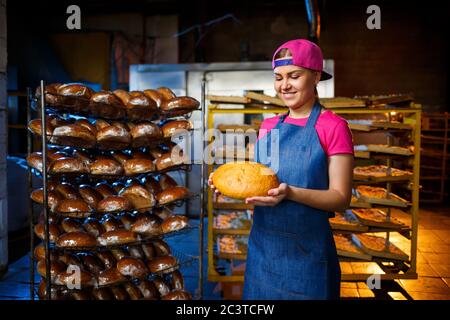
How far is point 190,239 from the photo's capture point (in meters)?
4.74

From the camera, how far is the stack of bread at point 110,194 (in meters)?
2.25

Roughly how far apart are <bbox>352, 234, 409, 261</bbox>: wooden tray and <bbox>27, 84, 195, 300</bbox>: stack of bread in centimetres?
173

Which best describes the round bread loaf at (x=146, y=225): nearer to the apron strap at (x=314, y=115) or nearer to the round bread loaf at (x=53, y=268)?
the round bread loaf at (x=53, y=268)

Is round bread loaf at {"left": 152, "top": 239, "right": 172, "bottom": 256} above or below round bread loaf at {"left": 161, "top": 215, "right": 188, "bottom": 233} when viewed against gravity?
below

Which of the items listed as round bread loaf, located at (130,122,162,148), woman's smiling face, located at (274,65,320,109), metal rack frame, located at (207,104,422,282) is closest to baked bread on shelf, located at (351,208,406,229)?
metal rack frame, located at (207,104,422,282)

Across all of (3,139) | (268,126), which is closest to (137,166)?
(268,126)

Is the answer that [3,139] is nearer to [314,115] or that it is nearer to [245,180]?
[245,180]

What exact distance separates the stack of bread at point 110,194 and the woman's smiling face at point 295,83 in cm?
122

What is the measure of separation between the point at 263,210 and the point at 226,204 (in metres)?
1.63

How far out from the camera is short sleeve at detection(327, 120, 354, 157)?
4.29 ft

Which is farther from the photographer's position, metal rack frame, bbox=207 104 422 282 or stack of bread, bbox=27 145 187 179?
metal rack frame, bbox=207 104 422 282

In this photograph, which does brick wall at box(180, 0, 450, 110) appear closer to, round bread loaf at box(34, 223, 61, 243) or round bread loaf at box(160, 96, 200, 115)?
round bread loaf at box(160, 96, 200, 115)

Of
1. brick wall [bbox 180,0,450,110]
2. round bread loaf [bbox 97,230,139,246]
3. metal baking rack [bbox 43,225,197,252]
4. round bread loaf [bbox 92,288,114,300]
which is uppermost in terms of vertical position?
brick wall [bbox 180,0,450,110]
